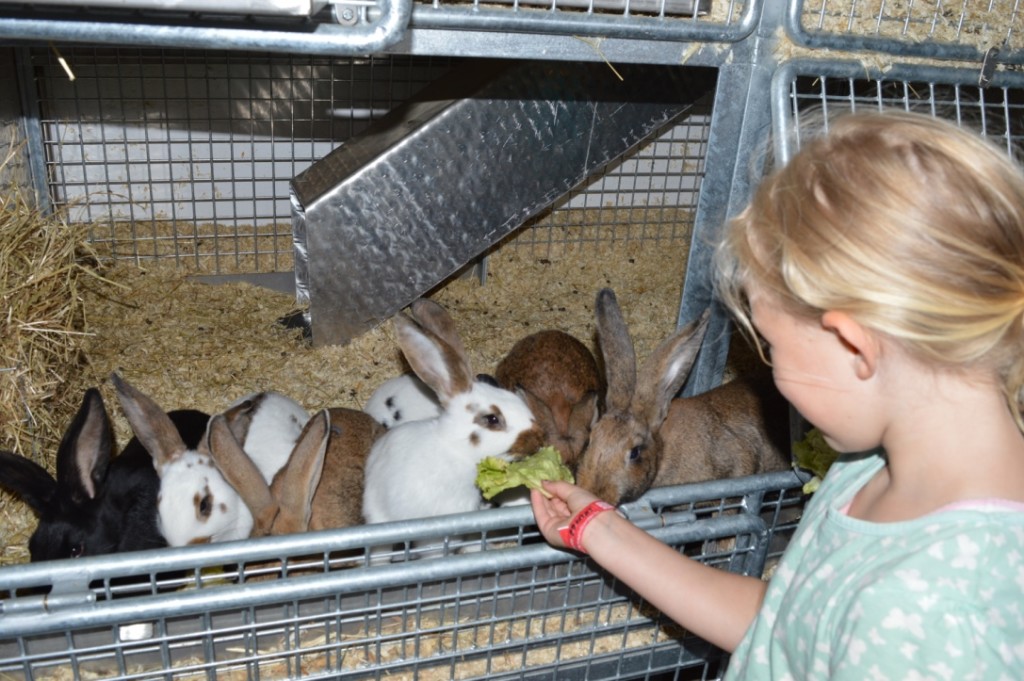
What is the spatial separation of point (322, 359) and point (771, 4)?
8.21 feet

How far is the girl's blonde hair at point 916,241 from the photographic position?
1.37 metres

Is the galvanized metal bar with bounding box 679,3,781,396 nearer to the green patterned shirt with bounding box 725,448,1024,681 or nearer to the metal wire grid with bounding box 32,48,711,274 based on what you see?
the green patterned shirt with bounding box 725,448,1024,681

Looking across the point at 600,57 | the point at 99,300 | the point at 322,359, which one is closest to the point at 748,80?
the point at 600,57

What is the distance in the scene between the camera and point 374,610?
2.03 metres

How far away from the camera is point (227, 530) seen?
2.80 meters

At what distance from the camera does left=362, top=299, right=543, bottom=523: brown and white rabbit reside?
2.88 m

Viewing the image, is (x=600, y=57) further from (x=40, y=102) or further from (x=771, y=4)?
(x=40, y=102)

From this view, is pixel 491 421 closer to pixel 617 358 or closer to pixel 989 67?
pixel 617 358

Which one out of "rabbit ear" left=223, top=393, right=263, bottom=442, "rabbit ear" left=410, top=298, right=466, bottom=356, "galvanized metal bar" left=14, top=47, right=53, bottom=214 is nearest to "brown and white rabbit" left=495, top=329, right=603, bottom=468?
"rabbit ear" left=410, top=298, right=466, bottom=356

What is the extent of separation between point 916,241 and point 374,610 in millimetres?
1343

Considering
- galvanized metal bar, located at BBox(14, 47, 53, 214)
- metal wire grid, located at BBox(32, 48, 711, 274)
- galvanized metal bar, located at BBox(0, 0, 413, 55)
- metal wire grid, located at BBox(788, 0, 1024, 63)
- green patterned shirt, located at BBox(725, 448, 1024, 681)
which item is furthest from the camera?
metal wire grid, located at BBox(32, 48, 711, 274)

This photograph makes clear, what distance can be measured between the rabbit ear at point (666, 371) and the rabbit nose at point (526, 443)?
0.40 metres

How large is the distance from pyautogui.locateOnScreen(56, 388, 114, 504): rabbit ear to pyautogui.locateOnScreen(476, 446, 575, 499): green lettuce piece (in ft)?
3.96

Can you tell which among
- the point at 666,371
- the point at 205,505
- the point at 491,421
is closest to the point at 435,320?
the point at 491,421
